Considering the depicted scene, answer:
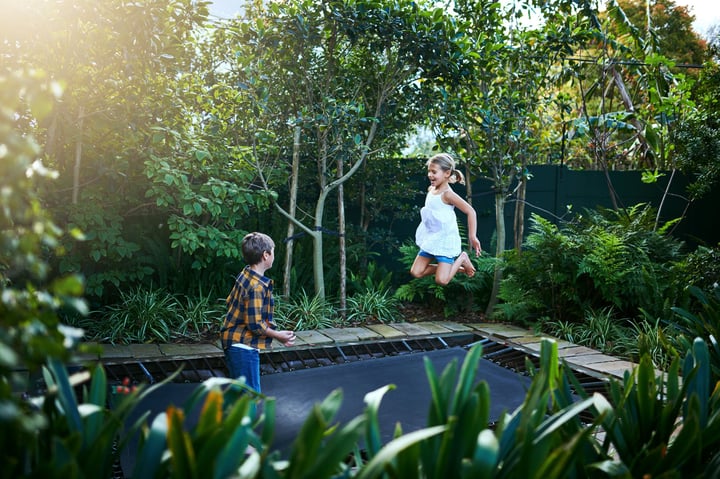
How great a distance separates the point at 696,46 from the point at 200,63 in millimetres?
11804

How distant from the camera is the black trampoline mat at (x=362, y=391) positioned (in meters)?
3.41

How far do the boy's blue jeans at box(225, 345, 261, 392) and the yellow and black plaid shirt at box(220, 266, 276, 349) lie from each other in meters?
0.04

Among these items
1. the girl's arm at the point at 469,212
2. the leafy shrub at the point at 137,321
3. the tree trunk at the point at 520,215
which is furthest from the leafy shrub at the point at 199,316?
the tree trunk at the point at 520,215

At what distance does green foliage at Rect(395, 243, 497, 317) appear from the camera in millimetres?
6359

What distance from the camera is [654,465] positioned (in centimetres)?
175

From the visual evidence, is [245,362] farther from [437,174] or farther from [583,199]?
[583,199]

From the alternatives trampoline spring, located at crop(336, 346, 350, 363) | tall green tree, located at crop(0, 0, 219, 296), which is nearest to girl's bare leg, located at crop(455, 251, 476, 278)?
trampoline spring, located at crop(336, 346, 350, 363)

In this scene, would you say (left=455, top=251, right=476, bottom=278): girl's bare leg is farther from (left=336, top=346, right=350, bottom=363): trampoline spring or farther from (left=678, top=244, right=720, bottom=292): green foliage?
(left=678, top=244, right=720, bottom=292): green foliage

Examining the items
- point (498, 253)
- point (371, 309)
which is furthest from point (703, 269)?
point (371, 309)

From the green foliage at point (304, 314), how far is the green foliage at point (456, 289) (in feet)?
2.79

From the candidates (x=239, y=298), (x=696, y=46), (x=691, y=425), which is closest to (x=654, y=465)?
(x=691, y=425)

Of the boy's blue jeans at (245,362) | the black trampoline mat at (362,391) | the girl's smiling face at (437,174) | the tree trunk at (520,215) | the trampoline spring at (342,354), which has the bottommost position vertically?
the trampoline spring at (342,354)

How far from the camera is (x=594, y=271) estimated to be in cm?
543

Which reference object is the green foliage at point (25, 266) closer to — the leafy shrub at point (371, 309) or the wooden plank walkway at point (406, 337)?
the wooden plank walkway at point (406, 337)
